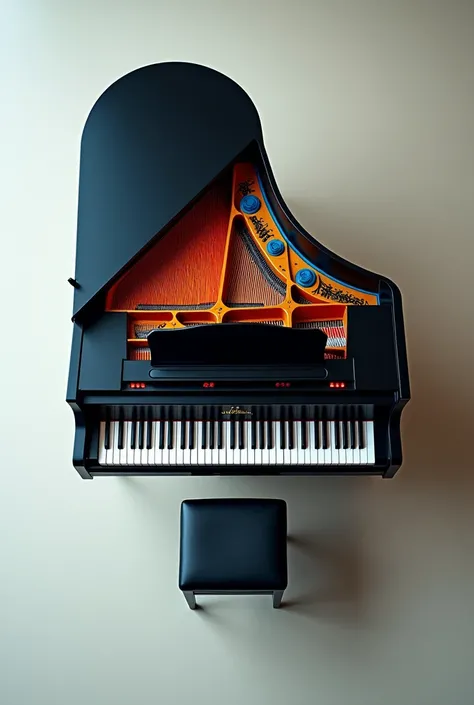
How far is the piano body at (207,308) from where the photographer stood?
250 cm

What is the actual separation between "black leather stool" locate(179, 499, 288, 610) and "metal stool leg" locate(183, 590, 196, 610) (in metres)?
0.09

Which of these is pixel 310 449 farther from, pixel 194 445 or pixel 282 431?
pixel 194 445

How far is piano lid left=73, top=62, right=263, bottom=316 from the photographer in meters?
2.56

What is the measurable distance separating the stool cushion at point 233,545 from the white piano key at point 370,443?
1.07 ft

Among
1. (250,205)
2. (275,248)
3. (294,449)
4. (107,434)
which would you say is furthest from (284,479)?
(250,205)

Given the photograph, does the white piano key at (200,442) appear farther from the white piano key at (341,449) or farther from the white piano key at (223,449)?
the white piano key at (341,449)

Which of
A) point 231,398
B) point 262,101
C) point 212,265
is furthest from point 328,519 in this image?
point 262,101

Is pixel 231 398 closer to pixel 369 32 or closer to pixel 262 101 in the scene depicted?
pixel 262 101

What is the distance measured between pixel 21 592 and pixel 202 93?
1.95m

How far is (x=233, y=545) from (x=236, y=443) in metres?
0.33

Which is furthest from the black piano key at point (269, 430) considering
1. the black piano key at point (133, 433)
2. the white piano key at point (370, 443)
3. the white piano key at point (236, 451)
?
the black piano key at point (133, 433)

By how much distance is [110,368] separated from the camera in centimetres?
250

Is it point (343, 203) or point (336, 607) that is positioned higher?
point (343, 203)

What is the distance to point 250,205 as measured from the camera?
2.67m
